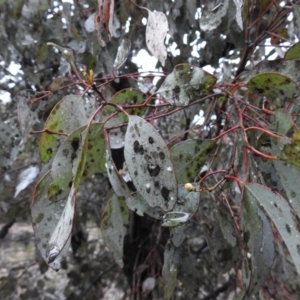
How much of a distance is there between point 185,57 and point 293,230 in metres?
0.82

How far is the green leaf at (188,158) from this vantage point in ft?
1.95

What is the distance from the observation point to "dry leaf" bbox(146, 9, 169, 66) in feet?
1.87

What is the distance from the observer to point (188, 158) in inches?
23.5

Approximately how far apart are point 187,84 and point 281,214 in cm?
20

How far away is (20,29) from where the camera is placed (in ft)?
4.15

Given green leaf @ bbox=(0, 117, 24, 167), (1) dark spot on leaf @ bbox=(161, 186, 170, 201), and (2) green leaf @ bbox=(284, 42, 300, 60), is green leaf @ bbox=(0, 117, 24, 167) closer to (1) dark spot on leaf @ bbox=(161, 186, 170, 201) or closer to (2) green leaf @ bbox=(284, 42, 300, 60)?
(1) dark spot on leaf @ bbox=(161, 186, 170, 201)

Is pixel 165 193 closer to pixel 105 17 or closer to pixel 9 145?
pixel 105 17

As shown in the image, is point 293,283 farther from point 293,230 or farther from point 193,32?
point 293,230

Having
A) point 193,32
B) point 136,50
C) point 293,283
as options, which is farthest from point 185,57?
point 293,283

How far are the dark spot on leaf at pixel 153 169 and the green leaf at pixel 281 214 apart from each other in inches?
4.3

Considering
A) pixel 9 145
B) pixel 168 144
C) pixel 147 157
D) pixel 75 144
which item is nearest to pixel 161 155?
pixel 147 157

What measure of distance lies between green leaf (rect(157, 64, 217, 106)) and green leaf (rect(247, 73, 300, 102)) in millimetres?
64

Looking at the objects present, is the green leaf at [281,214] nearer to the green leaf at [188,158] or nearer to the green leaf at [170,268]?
the green leaf at [188,158]

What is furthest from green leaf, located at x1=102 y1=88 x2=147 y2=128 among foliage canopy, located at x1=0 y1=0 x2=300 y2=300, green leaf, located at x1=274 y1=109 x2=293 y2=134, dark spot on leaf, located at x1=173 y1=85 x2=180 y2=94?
green leaf, located at x1=274 y1=109 x2=293 y2=134
